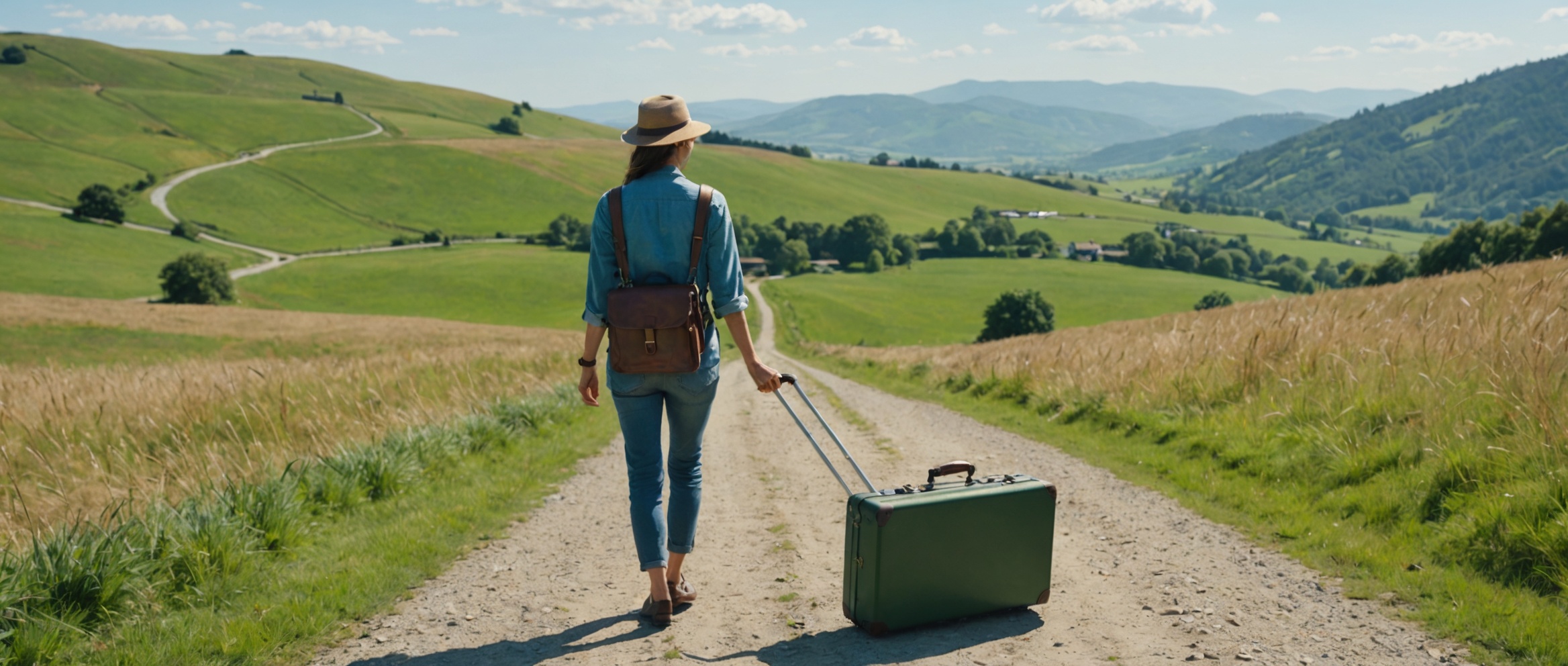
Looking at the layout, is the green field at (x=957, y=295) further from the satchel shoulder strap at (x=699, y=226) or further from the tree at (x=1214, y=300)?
the satchel shoulder strap at (x=699, y=226)

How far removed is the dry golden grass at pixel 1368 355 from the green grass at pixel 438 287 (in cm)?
6208

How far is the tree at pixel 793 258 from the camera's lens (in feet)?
351

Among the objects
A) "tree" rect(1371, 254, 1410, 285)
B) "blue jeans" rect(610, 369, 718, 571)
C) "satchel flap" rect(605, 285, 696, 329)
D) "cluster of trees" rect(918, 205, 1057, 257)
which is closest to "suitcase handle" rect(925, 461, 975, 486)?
"blue jeans" rect(610, 369, 718, 571)

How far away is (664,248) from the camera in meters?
4.46

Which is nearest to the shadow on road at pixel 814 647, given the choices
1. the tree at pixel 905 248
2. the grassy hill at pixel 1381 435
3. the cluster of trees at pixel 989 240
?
the grassy hill at pixel 1381 435

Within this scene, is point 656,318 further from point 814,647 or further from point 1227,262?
point 1227,262

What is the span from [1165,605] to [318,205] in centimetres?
12176

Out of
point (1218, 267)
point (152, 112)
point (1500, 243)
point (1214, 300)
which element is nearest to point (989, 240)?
point (1218, 267)

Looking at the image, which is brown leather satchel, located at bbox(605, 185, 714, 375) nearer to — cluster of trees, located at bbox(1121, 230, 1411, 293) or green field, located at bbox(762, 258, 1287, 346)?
green field, located at bbox(762, 258, 1287, 346)

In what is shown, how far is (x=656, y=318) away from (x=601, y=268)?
0.47m

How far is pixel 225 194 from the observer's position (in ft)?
348

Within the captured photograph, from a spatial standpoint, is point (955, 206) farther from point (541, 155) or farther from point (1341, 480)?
point (1341, 480)

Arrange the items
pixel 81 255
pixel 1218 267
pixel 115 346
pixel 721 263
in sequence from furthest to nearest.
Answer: pixel 1218 267 < pixel 81 255 < pixel 115 346 < pixel 721 263

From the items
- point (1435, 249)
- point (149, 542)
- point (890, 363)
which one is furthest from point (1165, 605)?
point (1435, 249)
